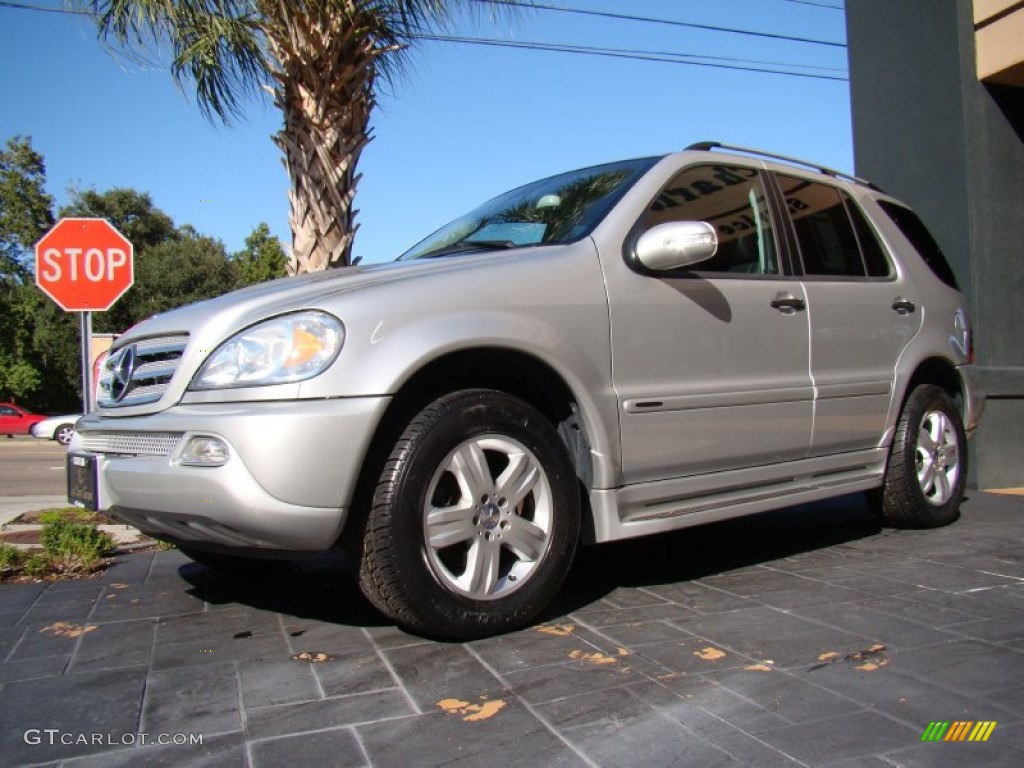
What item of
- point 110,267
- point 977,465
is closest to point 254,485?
point 110,267

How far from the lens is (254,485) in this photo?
2600mm

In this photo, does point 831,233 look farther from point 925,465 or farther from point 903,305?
point 925,465

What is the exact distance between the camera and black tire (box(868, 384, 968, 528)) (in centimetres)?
457

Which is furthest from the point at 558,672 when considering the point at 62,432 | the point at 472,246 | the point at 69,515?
the point at 62,432

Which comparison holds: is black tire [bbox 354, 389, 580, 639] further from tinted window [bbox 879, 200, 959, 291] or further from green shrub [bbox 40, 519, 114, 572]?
tinted window [bbox 879, 200, 959, 291]

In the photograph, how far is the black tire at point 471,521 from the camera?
2.71m

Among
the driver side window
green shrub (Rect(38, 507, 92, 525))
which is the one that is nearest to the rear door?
the driver side window

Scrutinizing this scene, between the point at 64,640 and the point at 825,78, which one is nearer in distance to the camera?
the point at 64,640

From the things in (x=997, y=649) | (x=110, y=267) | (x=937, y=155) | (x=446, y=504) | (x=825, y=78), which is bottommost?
(x=997, y=649)

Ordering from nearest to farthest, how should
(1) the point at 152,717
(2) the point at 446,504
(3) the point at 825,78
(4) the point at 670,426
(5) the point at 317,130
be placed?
(1) the point at 152,717, (2) the point at 446,504, (4) the point at 670,426, (5) the point at 317,130, (3) the point at 825,78

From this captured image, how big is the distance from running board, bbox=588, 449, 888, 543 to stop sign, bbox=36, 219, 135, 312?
4.25 m

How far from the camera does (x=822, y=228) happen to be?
4.39m

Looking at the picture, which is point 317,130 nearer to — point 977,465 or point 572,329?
point 572,329

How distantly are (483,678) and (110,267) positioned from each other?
4729 millimetres
